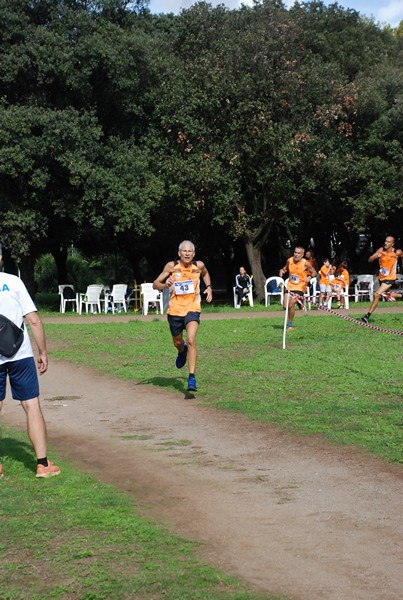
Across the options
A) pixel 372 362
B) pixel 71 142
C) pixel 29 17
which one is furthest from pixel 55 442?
pixel 29 17

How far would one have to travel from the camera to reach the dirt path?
531 centimetres

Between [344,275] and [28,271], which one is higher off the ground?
[28,271]

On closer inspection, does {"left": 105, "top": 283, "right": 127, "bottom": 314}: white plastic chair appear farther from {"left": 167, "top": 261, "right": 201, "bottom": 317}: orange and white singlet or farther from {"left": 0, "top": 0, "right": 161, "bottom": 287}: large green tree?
{"left": 167, "top": 261, "right": 201, "bottom": 317}: orange and white singlet

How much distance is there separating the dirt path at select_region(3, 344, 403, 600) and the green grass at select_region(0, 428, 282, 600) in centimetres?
19

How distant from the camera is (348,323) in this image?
21.4m

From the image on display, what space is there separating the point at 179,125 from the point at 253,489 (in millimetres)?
26027

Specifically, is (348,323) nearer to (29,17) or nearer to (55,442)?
(55,442)

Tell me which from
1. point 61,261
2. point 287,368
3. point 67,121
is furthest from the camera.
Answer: point 61,261

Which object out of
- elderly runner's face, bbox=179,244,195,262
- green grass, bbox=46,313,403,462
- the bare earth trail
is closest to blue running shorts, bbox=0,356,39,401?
the bare earth trail

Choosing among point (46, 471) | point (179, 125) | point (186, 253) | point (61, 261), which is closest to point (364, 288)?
point (179, 125)

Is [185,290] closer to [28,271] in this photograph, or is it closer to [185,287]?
[185,287]

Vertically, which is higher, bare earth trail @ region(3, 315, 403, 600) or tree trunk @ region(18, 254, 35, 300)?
tree trunk @ region(18, 254, 35, 300)

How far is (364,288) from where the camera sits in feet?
120

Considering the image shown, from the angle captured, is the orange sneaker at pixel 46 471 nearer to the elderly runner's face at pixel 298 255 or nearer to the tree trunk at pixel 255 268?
the elderly runner's face at pixel 298 255
